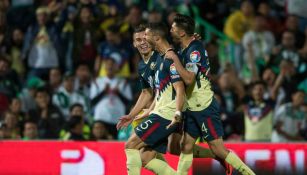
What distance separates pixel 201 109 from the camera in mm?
10711

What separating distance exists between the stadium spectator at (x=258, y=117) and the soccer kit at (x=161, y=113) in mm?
4310

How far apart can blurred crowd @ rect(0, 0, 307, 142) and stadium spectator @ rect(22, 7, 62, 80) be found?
16 mm

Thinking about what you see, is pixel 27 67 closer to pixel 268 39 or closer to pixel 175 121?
pixel 268 39

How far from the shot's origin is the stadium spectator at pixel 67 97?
15.8 metres

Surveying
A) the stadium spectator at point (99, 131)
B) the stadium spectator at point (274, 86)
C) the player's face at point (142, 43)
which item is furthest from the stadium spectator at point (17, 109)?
the player's face at point (142, 43)

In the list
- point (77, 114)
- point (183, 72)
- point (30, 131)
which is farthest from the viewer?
point (30, 131)

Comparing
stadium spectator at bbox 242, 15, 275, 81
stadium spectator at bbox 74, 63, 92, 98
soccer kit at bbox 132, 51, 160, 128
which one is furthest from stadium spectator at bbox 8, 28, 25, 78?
soccer kit at bbox 132, 51, 160, 128

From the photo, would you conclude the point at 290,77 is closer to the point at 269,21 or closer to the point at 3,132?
the point at 269,21

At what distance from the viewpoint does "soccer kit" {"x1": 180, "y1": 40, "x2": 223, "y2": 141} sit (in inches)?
420

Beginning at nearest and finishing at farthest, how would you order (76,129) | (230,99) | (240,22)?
(76,129) → (230,99) → (240,22)

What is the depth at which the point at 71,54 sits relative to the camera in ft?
55.9

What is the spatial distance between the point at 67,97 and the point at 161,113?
537 cm

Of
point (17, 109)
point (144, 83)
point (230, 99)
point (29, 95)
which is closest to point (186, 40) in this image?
point (144, 83)

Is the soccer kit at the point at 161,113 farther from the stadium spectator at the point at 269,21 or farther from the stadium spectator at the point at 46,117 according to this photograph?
the stadium spectator at the point at 269,21
